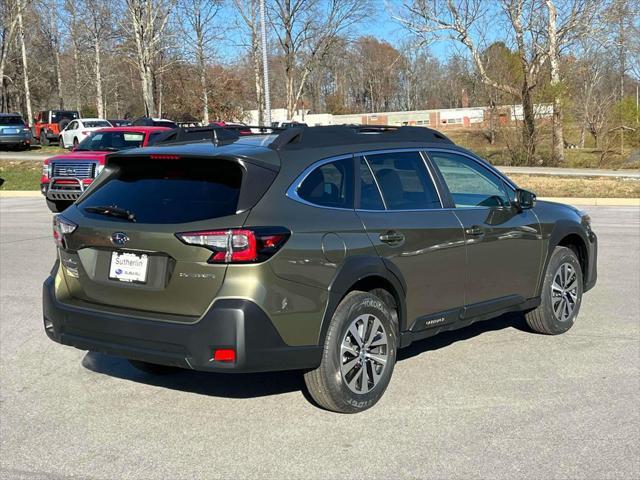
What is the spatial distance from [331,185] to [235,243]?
0.93 meters

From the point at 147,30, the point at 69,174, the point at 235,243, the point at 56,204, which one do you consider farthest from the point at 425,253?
the point at 147,30

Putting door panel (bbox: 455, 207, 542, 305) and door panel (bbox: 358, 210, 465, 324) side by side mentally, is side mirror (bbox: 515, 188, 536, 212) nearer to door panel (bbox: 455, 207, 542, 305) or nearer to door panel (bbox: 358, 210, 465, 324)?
door panel (bbox: 455, 207, 542, 305)

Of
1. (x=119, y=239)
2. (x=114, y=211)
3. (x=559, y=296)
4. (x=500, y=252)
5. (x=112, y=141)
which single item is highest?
(x=112, y=141)

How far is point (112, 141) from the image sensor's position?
17125 millimetres

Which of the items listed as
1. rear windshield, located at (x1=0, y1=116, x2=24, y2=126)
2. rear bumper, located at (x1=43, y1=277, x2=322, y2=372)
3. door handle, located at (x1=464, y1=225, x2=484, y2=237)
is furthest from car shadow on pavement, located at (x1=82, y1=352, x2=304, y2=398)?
rear windshield, located at (x1=0, y1=116, x2=24, y2=126)

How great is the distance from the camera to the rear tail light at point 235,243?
411 centimetres

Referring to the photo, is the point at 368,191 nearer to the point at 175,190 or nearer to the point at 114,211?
the point at 175,190

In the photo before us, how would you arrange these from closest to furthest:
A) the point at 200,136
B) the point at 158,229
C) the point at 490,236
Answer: the point at 158,229 → the point at 200,136 → the point at 490,236

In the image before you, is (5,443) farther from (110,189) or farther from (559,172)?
(559,172)

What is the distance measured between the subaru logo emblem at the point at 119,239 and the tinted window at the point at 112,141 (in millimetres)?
13003

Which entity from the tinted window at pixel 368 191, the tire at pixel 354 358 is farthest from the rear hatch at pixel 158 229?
the tire at pixel 354 358

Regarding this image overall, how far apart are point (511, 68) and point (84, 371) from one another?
88.3 feet

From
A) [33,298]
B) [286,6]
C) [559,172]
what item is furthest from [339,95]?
[33,298]

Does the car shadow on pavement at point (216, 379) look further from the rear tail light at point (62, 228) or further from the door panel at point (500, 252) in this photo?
the rear tail light at point (62, 228)
